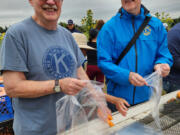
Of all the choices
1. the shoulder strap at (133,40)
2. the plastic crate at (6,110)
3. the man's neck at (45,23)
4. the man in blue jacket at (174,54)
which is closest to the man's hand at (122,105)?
the shoulder strap at (133,40)

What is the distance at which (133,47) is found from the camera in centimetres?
137

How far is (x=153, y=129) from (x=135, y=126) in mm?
117

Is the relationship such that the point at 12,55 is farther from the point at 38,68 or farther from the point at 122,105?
the point at 122,105

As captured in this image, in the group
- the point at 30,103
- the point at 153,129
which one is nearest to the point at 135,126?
the point at 153,129

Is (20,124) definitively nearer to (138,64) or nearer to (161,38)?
(138,64)

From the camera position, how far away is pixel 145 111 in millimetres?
1382

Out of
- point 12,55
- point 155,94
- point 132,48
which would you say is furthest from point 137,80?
point 12,55

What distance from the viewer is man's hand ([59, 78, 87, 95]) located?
893mm

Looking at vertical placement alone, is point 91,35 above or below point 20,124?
above

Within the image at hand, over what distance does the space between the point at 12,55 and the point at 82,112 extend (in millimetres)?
529

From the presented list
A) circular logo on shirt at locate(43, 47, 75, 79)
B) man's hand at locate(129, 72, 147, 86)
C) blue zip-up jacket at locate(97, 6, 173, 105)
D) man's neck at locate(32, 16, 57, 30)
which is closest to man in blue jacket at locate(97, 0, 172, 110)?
blue zip-up jacket at locate(97, 6, 173, 105)

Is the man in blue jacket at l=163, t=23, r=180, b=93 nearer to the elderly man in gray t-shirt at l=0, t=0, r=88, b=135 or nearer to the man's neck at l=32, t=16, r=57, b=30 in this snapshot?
the elderly man in gray t-shirt at l=0, t=0, r=88, b=135

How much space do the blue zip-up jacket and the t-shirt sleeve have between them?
0.66 meters

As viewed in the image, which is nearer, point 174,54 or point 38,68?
point 38,68
